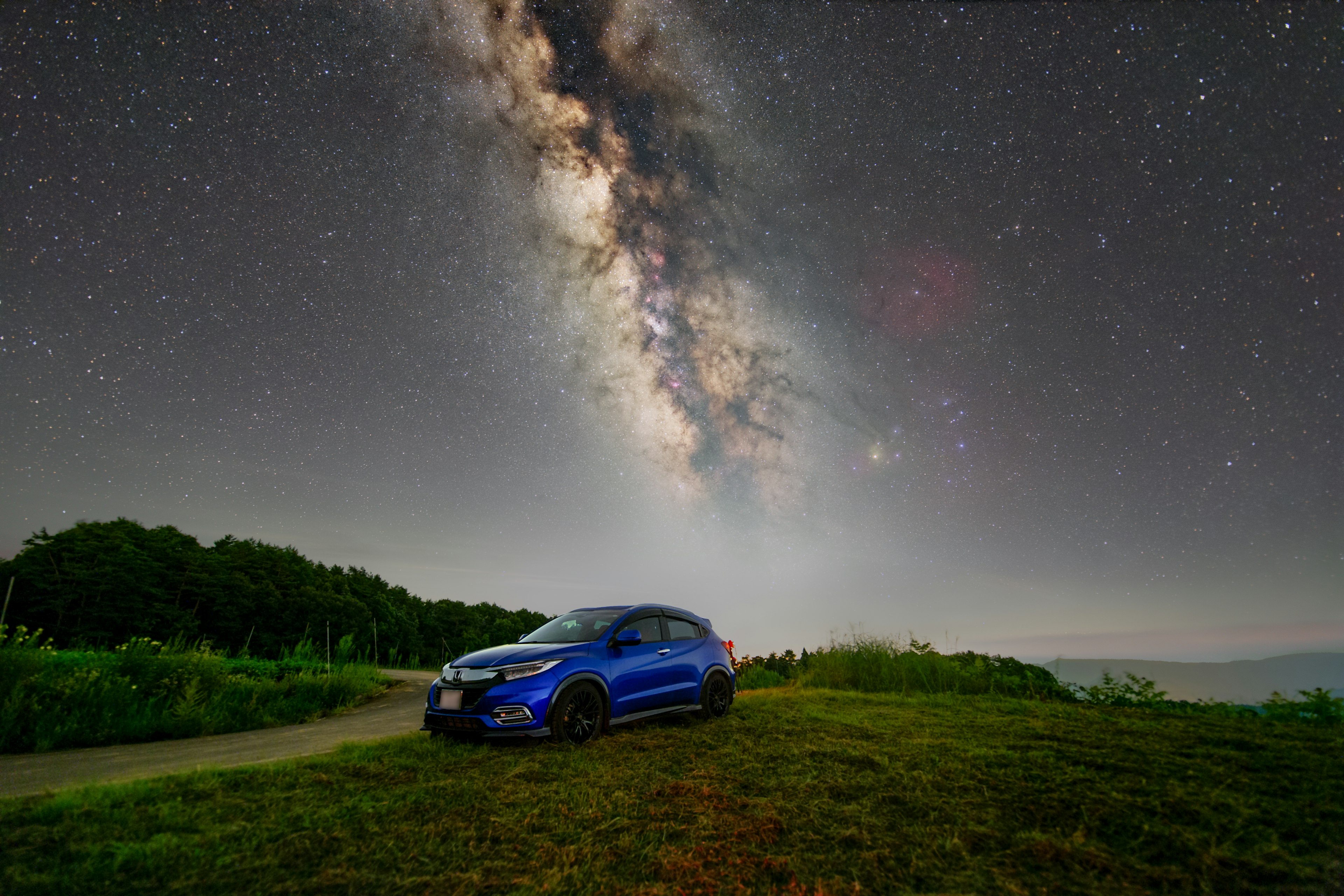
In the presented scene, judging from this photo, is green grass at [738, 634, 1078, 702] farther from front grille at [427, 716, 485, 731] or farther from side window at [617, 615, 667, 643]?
front grille at [427, 716, 485, 731]

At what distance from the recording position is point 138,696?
9367 millimetres

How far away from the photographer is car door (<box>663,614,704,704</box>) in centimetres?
839

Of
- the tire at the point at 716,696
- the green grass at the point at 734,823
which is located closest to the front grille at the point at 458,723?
the green grass at the point at 734,823

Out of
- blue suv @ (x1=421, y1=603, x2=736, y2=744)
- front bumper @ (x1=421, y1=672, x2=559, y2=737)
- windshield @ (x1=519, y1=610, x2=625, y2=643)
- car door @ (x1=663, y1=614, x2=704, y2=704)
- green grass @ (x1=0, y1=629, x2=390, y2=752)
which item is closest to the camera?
front bumper @ (x1=421, y1=672, x2=559, y2=737)

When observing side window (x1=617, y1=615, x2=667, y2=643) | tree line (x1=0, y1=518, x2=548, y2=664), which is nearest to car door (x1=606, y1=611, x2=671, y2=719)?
side window (x1=617, y1=615, x2=667, y2=643)

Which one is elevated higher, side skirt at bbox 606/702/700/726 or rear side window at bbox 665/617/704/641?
rear side window at bbox 665/617/704/641

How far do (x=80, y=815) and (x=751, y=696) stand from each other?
11.0m

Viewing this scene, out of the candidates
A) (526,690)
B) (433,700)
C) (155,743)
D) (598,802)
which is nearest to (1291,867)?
(598,802)

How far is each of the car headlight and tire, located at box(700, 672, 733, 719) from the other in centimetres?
273

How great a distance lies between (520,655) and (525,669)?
31 centimetres

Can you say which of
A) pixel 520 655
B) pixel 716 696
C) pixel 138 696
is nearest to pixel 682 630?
pixel 716 696

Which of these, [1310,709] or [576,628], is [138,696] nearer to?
[576,628]

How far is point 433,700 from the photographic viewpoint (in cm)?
732

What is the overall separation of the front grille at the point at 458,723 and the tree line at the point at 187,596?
1227 inches
